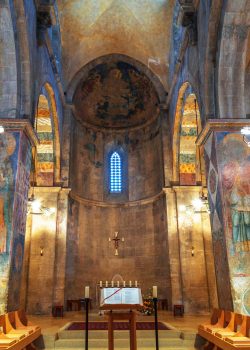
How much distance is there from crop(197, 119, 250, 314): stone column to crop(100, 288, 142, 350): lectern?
3765 millimetres

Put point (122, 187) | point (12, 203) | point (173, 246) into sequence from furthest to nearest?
point (122, 187), point (173, 246), point (12, 203)

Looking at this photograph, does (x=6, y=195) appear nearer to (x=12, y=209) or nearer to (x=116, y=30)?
(x=12, y=209)

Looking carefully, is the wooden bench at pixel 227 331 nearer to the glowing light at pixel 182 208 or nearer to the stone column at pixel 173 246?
the stone column at pixel 173 246

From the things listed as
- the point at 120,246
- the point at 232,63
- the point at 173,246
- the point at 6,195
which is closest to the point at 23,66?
the point at 6,195

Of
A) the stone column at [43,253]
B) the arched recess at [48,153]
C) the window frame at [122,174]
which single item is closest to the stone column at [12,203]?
the stone column at [43,253]

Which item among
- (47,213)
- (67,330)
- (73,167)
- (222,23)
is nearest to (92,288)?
(47,213)

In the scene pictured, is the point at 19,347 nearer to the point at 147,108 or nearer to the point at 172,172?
the point at 172,172

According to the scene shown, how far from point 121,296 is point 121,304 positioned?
239 mm

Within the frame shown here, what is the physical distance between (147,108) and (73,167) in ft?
20.2

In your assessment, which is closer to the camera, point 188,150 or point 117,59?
point 188,150

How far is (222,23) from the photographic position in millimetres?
11156

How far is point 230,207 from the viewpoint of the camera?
409 inches

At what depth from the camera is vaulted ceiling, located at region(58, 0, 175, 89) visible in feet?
63.1

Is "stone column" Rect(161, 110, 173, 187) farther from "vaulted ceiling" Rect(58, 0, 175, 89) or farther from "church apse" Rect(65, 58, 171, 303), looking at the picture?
"vaulted ceiling" Rect(58, 0, 175, 89)
